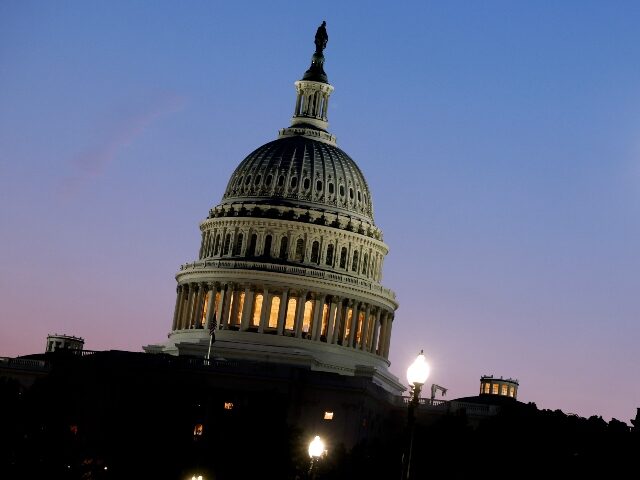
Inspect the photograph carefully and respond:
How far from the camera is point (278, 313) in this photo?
520 feet

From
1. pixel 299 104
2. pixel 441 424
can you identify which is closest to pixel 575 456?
pixel 441 424

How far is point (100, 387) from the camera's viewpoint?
13450cm

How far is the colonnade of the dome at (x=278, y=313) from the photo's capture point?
6201 inches

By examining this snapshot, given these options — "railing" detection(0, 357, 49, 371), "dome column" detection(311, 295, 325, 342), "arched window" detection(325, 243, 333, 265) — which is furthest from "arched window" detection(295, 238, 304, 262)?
"railing" detection(0, 357, 49, 371)

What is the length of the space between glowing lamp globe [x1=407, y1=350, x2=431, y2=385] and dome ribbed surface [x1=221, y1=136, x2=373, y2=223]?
113 meters

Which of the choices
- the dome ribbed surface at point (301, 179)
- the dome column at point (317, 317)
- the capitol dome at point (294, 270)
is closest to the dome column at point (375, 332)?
the capitol dome at point (294, 270)

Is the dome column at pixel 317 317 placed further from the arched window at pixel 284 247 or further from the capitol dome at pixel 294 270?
the arched window at pixel 284 247

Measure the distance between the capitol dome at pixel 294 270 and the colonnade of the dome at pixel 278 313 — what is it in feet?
0.33

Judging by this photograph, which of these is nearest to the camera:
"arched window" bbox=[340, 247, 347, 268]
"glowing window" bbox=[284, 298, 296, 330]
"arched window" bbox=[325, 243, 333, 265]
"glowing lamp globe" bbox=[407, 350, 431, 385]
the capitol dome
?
"glowing lamp globe" bbox=[407, 350, 431, 385]

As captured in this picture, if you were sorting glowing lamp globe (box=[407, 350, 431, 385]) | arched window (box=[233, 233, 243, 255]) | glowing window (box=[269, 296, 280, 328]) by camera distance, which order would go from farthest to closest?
1. arched window (box=[233, 233, 243, 255])
2. glowing window (box=[269, 296, 280, 328])
3. glowing lamp globe (box=[407, 350, 431, 385])

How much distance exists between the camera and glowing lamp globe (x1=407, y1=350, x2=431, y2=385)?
50406mm

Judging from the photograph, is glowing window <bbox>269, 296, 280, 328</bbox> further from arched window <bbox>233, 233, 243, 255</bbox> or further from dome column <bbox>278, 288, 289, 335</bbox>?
arched window <bbox>233, 233, 243, 255</bbox>

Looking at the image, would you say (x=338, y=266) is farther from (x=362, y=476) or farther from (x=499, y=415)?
(x=362, y=476)

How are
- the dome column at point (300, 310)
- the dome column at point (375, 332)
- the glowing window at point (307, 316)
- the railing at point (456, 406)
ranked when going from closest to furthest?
the railing at point (456, 406) < the dome column at point (300, 310) < the glowing window at point (307, 316) < the dome column at point (375, 332)
